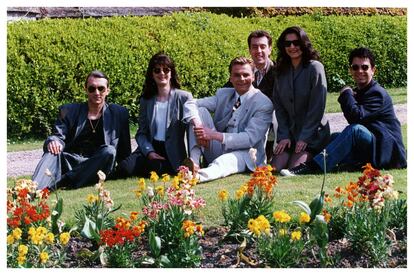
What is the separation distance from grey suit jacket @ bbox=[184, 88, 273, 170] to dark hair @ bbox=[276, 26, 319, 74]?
432mm

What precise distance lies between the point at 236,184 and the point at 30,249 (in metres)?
2.50

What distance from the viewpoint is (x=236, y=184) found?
23.6ft

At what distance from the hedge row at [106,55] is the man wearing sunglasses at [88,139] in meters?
3.11

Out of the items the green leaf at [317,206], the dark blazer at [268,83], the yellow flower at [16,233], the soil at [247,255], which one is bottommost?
the soil at [247,255]

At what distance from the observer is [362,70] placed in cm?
759

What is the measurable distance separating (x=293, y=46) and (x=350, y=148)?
1223 millimetres

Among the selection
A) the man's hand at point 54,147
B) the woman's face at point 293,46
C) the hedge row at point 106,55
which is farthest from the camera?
the hedge row at point 106,55

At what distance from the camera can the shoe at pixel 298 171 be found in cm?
752

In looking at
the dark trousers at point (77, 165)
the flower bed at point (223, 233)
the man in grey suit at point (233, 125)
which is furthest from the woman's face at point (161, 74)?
the flower bed at point (223, 233)

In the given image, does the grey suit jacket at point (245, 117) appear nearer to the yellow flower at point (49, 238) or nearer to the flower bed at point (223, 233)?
the flower bed at point (223, 233)

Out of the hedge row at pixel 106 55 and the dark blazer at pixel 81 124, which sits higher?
the hedge row at pixel 106 55

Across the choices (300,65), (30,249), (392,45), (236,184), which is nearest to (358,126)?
(300,65)

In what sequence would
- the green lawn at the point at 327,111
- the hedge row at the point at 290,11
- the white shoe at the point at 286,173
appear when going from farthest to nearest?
the hedge row at the point at 290,11 → the green lawn at the point at 327,111 → the white shoe at the point at 286,173

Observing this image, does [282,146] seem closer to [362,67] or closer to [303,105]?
[303,105]
